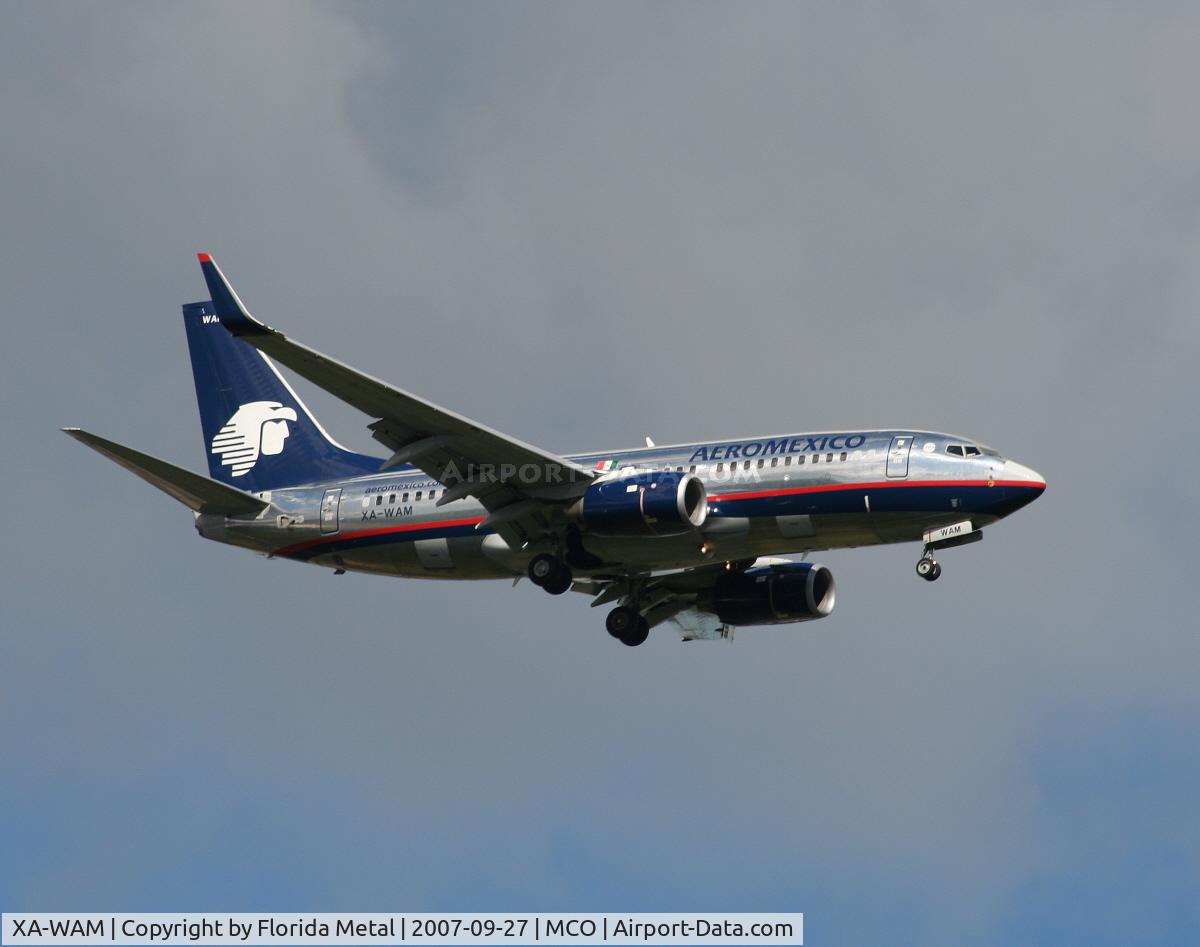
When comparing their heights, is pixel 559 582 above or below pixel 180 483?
below

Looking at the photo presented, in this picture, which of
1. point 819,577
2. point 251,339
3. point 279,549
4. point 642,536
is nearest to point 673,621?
point 819,577

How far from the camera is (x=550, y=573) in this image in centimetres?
4988

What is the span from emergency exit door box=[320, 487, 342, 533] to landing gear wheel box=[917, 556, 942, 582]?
15992mm

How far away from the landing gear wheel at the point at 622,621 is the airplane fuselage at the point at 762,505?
9.91ft

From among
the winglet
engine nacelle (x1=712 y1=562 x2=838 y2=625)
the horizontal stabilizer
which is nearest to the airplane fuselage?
the horizontal stabilizer

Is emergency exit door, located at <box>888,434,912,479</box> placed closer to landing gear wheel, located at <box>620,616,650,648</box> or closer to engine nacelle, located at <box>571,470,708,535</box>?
engine nacelle, located at <box>571,470,708,535</box>

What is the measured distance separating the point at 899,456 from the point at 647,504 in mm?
6253

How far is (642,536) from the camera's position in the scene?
1891 inches

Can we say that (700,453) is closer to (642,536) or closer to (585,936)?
(642,536)

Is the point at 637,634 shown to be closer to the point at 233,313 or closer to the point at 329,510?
the point at 329,510

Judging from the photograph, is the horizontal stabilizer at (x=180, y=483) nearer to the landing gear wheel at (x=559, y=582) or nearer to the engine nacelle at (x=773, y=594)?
the landing gear wheel at (x=559, y=582)

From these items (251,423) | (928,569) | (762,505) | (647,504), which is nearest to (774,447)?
(762,505)

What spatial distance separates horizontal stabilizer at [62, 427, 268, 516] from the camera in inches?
1870

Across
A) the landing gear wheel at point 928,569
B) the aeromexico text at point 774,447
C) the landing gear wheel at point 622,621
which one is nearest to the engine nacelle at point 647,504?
the aeromexico text at point 774,447
